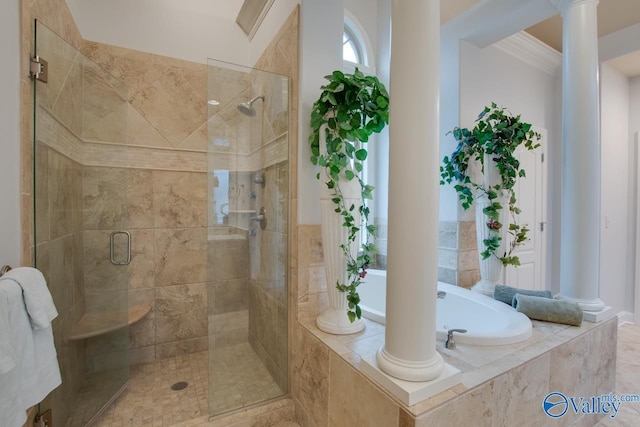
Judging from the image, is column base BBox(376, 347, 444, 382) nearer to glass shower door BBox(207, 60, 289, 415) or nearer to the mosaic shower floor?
glass shower door BBox(207, 60, 289, 415)

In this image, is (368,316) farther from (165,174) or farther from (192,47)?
(192,47)

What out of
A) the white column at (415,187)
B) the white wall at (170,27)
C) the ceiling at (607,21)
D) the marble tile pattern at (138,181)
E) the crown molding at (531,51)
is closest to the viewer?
the white column at (415,187)

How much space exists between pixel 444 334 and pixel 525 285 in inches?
87.0

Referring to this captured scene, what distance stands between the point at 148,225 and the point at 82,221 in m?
0.50

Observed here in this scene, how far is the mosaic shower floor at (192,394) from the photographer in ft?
5.53

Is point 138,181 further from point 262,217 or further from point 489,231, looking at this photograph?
point 489,231

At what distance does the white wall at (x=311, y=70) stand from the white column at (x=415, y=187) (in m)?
0.69

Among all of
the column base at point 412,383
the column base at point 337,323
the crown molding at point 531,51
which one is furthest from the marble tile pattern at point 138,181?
the crown molding at point 531,51

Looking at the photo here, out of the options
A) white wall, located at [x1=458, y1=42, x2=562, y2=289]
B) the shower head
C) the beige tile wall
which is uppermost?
white wall, located at [x1=458, y1=42, x2=562, y2=289]

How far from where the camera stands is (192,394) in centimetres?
192

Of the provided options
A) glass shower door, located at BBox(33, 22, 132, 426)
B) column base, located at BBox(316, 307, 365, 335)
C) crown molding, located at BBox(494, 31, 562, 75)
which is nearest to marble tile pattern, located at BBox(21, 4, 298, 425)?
glass shower door, located at BBox(33, 22, 132, 426)

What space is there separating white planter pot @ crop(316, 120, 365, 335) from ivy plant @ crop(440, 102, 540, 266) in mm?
1353

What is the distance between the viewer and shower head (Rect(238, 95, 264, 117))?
1.86 metres

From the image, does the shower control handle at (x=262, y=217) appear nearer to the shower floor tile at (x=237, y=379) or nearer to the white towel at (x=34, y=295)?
the shower floor tile at (x=237, y=379)
